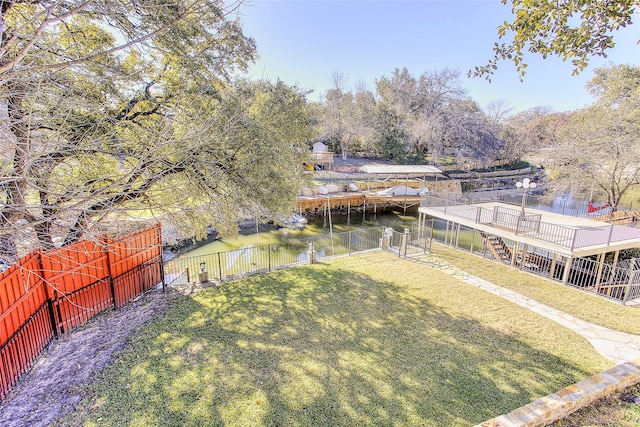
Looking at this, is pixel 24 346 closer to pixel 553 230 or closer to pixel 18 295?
pixel 18 295

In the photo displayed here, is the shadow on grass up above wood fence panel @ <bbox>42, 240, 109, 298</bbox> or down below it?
below

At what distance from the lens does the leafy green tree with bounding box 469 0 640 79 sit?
12.2ft

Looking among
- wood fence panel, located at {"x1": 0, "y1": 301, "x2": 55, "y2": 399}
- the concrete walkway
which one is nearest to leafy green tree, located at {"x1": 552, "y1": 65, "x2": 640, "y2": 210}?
the concrete walkway

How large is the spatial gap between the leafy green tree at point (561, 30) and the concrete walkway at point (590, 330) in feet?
17.2

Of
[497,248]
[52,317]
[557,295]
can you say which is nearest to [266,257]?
[52,317]

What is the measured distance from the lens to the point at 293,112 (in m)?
10.2

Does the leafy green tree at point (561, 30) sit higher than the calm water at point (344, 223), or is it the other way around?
the leafy green tree at point (561, 30)

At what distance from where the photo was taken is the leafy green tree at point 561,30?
3.72 m

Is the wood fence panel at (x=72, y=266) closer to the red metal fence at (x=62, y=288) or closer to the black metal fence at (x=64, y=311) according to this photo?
the red metal fence at (x=62, y=288)

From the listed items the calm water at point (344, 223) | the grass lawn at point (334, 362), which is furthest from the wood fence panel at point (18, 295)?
the calm water at point (344, 223)

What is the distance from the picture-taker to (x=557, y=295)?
8.60 metres

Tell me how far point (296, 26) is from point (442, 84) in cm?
3208

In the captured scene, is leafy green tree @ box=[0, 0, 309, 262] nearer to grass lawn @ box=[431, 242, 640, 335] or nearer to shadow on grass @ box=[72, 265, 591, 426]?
shadow on grass @ box=[72, 265, 591, 426]

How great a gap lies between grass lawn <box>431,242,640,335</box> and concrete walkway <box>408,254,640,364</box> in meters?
0.26
